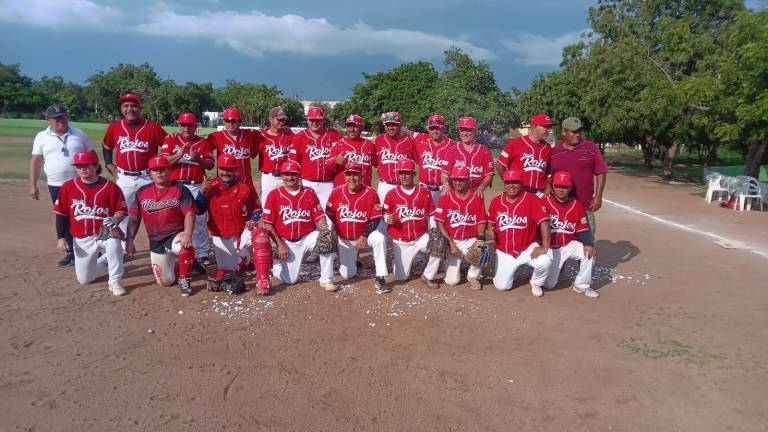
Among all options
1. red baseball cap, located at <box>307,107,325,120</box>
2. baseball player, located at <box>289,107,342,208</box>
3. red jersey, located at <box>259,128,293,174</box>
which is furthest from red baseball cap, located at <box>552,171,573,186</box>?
red jersey, located at <box>259,128,293,174</box>

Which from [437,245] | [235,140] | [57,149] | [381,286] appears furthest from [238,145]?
[437,245]

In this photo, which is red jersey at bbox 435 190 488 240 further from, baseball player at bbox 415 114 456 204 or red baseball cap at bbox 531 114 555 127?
red baseball cap at bbox 531 114 555 127

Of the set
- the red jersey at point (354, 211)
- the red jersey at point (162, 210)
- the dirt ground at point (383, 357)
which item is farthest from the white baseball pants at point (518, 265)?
the red jersey at point (162, 210)

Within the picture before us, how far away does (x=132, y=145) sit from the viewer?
6426mm

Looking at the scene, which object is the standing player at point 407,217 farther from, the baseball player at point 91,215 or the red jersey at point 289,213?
the baseball player at point 91,215

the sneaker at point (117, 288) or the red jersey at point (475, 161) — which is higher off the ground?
the red jersey at point (475, 161)

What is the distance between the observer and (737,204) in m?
13.4

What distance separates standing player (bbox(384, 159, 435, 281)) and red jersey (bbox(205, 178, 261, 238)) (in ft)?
5.79

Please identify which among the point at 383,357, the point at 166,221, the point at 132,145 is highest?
the point at 132,145

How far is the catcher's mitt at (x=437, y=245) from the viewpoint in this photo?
616cm

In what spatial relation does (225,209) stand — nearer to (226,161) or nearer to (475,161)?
(226,161)

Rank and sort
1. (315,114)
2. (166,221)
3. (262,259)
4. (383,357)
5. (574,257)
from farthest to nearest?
(315,114) < (574,257) < (166,221) < (262,259) < (383,357)

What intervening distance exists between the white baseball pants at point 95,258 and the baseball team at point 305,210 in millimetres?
13

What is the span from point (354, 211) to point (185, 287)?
2.10m
